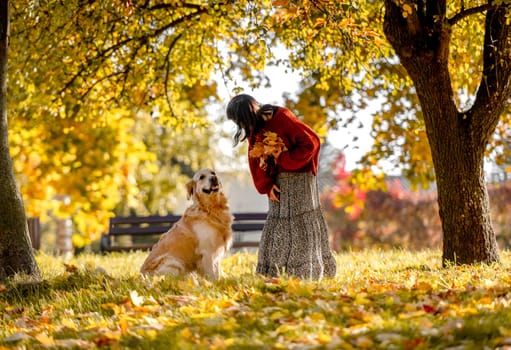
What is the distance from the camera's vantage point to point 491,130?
837cm

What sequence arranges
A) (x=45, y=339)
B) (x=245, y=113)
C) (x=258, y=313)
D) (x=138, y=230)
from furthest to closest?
(x=138, y=230) < (x=245, y=113) < (x=258, y=313) < (x=45, y=339)

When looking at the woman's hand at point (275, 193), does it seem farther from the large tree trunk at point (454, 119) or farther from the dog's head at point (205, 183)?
the large tree trunk at point (454, 119)

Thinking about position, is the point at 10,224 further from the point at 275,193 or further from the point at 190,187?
the point at 275,193

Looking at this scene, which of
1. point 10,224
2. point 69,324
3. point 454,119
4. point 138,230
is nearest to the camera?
point 69,324

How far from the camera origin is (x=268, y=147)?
257 inches

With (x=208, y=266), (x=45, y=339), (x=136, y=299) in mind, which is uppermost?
(x=208, y=266)

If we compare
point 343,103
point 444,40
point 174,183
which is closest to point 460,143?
point 444,40

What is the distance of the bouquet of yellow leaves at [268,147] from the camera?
21.4ft

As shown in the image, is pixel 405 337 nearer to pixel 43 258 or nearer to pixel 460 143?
pixel 460 143

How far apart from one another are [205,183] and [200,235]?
0.55 metres

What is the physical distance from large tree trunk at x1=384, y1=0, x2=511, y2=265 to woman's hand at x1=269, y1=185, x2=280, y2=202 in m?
2.39

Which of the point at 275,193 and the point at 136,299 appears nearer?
the point at 136,299

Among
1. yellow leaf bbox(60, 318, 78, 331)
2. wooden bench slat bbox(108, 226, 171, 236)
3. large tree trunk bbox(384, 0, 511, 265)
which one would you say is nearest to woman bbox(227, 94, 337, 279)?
large tree trunk bbox(384, 0, 511, 265)

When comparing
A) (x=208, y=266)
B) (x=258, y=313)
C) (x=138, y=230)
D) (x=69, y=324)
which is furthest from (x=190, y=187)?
(x=138, y=230)
